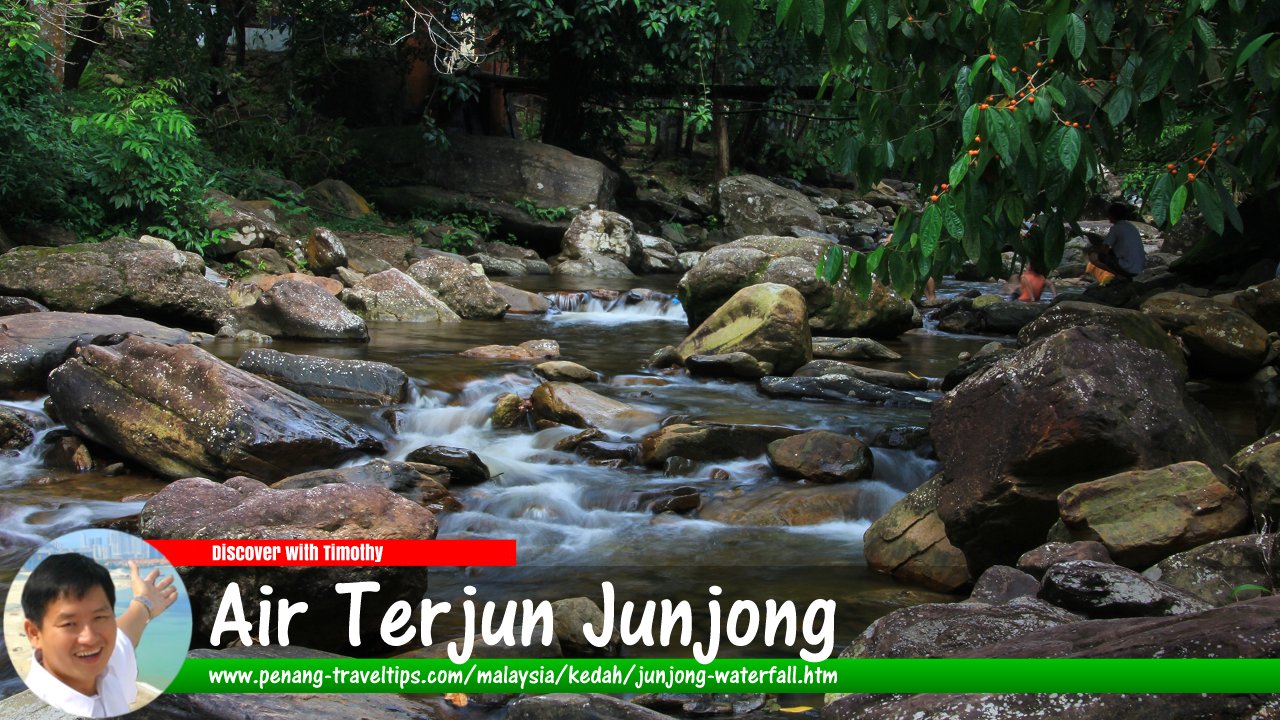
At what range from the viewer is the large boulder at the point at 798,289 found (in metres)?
12.2

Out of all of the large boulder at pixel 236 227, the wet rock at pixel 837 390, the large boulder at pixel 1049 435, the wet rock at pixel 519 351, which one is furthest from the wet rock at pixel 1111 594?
the large boulder at pixel 236 227

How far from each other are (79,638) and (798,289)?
10.4 m

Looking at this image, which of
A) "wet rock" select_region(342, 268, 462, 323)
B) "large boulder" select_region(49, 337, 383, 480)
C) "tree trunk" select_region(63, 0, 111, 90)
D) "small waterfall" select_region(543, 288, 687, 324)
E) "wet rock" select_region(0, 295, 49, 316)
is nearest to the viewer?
"large boulder" select_region(49, 337, 383, 480)

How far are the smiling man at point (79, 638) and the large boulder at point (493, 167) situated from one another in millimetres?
17571

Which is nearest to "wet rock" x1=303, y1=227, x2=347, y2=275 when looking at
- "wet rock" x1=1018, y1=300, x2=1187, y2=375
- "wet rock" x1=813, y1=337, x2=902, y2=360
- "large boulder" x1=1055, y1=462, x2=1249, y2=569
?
"wet rock" x1=813, y1=337, x2=902, y2=360

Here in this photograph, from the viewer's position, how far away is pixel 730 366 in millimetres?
10078

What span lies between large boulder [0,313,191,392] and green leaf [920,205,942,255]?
246 inches

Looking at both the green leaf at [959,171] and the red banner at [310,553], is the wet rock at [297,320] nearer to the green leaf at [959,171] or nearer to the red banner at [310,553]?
the red banner at [310,553]

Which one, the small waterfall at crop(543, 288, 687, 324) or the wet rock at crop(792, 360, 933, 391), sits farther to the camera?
the small waterfall at crop(543, 288, 687, 324)

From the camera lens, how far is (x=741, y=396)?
370 inches

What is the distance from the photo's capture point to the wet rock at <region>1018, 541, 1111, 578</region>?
14.8 feet

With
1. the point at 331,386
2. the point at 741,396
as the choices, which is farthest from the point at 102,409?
the point at 741,396

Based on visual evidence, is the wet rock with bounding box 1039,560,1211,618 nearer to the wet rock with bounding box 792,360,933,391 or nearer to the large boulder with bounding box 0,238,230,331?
the wet rock with bounding box 792,360,933,391

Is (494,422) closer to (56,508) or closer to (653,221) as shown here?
(56,508)
